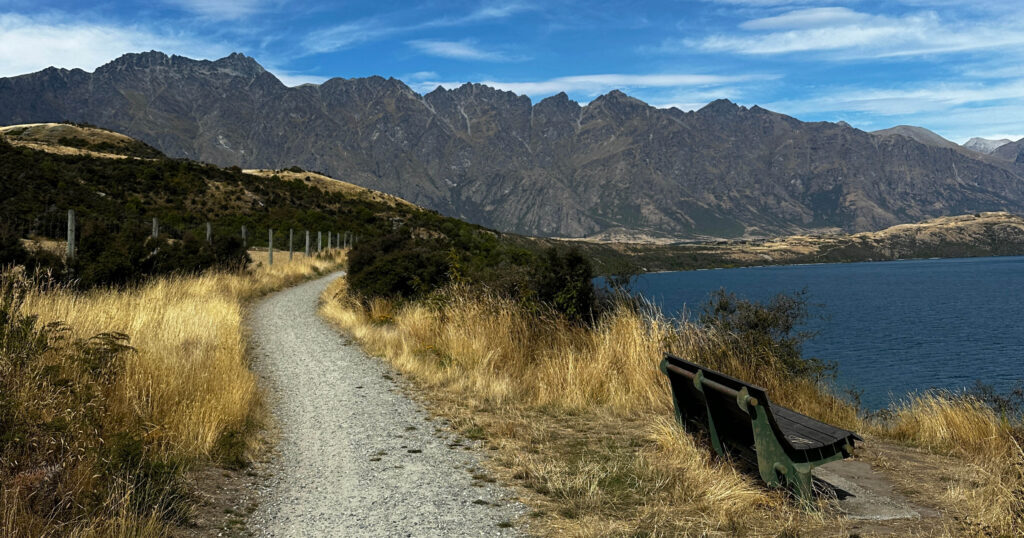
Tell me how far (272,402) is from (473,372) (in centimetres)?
292

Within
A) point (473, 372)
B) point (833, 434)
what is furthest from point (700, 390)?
point (473, 372)

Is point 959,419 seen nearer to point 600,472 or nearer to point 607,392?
point 607,392

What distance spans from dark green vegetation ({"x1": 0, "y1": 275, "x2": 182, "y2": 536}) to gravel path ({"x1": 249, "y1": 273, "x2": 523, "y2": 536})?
34.7 inches

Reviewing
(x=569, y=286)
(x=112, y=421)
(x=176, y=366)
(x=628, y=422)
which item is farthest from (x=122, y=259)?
(x=628, y=422)

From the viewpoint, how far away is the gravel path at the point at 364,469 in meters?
4.56

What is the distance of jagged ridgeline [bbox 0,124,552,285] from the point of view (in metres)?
16.2

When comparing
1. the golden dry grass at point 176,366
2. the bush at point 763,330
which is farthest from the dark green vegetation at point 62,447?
the bush at point 763,330

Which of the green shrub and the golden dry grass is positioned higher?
the green shrub

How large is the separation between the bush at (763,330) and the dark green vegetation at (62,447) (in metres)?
7.60

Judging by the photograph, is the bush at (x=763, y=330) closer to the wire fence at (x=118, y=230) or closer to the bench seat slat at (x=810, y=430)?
the bench seat slat at (x=810, y=430)

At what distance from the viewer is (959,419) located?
25.3 ft

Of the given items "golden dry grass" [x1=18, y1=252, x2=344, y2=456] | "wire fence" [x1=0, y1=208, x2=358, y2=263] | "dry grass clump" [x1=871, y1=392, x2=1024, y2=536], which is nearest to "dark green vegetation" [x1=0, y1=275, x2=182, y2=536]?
"golden dry grass" [x1=18, y1=252, x2=344, y2=456]

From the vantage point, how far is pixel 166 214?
51.9 meters

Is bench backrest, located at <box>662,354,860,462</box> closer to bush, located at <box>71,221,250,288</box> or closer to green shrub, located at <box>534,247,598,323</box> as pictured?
green shrub, located at <box>534,247,598,323</box>
